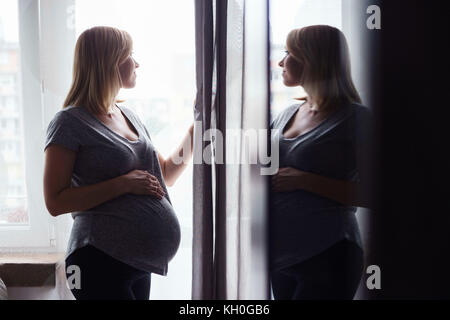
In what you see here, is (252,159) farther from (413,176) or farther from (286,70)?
(413,176)

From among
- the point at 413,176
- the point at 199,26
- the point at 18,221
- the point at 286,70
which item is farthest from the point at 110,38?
the point at 413,176

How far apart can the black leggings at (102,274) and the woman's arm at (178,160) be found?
0.82 ft

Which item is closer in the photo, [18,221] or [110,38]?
[110,38]

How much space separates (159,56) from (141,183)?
13.1 inches

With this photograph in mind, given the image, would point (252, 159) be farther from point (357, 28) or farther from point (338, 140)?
point (357, 28)

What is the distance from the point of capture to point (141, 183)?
1021mm

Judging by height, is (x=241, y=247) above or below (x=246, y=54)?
below

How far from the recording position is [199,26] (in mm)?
1034

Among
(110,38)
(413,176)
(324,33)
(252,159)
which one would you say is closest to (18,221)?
(110,38)

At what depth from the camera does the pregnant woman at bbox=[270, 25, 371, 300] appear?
104 centimetres

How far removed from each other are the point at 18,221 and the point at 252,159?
26.0 inches

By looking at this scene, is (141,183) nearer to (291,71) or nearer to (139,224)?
(139,224)

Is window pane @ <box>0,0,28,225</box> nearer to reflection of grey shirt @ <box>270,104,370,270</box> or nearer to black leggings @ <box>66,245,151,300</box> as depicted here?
black leggings @ <box>66,245,151,300</box>
